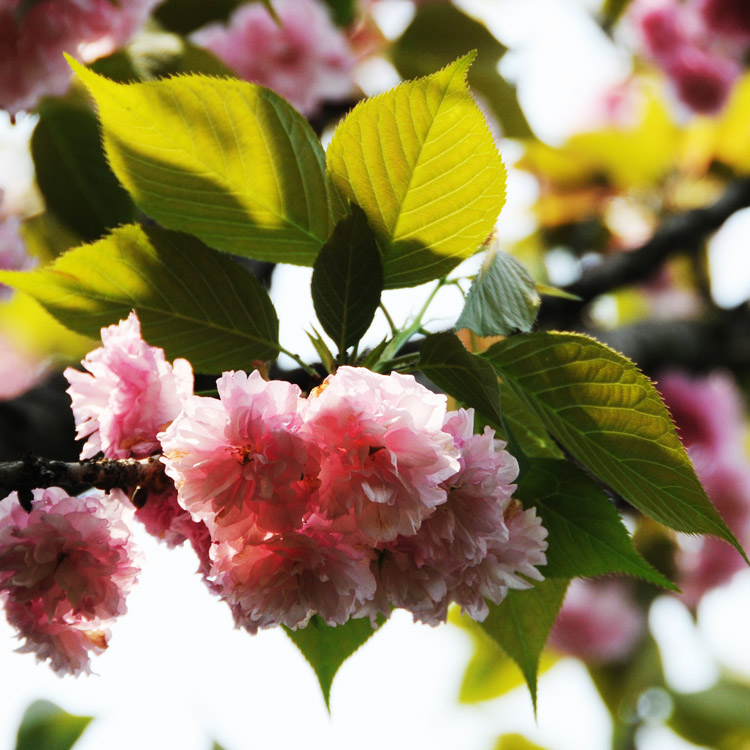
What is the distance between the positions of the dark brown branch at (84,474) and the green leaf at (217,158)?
181 mm

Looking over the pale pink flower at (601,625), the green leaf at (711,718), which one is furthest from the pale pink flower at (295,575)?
the green leaf at (711,718)

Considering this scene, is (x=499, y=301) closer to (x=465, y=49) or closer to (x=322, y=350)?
(x=322, y=350)

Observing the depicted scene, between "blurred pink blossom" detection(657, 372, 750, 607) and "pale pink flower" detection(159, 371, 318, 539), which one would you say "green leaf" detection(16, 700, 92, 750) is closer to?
"blurred pink blossom" detection(657, 372, 750, 607)

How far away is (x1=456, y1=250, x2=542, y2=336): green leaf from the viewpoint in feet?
1.59

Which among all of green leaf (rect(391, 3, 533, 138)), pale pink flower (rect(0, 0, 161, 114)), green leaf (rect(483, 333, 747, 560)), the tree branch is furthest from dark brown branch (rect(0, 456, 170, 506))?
green leaf (rect(391, 3, 533, 138))

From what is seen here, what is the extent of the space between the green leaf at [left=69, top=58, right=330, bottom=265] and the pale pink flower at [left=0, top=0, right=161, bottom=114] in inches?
22.3

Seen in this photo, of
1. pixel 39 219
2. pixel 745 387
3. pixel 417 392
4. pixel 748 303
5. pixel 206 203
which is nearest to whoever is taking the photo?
pixel 417 392

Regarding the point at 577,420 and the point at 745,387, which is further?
the point at 745,387

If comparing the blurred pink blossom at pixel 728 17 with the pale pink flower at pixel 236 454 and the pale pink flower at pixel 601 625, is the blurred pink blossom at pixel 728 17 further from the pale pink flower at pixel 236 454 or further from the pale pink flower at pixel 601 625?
the pale pink flower at pixel 236 454

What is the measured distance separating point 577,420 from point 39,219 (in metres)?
1.11

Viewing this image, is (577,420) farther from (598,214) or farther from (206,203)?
(598,214)

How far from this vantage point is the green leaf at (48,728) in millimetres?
1622

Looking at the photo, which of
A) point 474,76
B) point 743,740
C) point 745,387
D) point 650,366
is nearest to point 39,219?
point 474,76

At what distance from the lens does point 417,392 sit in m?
0.42
